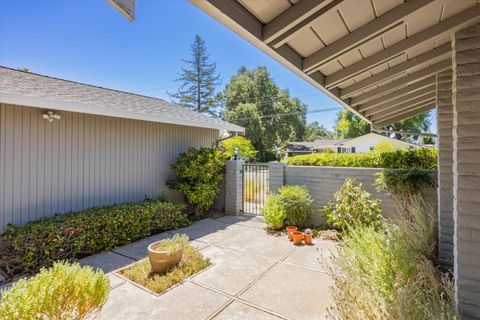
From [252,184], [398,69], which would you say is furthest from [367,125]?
[398,69]

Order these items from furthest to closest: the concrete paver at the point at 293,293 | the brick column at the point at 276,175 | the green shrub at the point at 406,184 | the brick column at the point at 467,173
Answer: the brick column at the point at 276,175
the green shrub at the point at 406,184
the concrete paver at the point at 293,293
the brick column at the point at 467,173

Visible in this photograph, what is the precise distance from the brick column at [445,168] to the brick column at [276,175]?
355 cm

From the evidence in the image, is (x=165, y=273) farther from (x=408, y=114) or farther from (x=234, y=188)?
(x=408, y=114)

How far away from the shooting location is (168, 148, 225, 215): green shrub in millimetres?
6527

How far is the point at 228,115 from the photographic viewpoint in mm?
26297

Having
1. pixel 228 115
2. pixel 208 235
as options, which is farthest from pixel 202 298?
pixel 228 115

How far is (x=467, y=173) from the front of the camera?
6.03 ft

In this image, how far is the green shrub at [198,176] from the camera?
6527mm

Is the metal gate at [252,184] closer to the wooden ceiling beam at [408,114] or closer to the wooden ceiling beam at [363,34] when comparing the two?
the wooden ceiling beam at [408,114]

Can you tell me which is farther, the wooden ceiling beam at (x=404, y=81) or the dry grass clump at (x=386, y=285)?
the wooden ceiling beam at (x=404, y=81)

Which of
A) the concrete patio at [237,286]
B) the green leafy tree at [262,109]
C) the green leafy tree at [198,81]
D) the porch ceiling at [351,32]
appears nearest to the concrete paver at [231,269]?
the concrete patio at [237,286]

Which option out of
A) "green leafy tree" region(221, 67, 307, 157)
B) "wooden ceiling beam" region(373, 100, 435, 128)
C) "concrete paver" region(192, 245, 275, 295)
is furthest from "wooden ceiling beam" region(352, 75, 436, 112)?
"green leafy tree" region(221, 67, 307, 157)

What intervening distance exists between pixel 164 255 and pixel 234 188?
151 inches

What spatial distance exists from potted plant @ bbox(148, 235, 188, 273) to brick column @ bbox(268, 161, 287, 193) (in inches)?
131
